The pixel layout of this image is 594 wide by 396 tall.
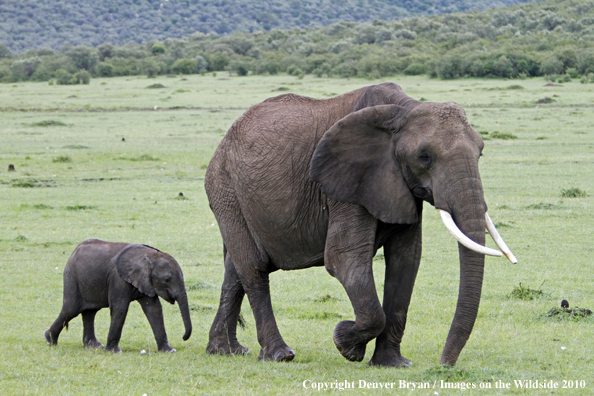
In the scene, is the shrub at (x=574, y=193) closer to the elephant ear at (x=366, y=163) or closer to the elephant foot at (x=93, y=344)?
the elephant ear at (x=366, y=163)

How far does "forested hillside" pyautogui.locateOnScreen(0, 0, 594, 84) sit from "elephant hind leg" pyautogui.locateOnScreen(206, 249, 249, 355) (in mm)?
42214

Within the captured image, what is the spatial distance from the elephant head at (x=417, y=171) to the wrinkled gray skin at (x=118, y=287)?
1872 mm

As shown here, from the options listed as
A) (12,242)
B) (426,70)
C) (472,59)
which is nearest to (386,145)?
(12,242)

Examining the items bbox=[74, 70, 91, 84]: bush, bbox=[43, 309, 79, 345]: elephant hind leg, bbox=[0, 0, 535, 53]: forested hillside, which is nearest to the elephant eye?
bbox=[43, 309, 79, 345]: elephant hind leg

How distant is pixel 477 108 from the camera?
34688 millimetres

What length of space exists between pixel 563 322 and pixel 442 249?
4.13 metres

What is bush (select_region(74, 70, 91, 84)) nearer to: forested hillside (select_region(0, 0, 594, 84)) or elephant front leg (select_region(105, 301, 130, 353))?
forested hillside (select_region(0, 0, 594, 84))

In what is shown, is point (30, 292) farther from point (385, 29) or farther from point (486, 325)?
point (385, 29)

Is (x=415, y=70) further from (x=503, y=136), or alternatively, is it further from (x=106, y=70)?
(x=503, y=136)

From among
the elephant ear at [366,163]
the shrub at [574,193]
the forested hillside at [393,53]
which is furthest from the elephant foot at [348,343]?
the forested hillside at [393,53]

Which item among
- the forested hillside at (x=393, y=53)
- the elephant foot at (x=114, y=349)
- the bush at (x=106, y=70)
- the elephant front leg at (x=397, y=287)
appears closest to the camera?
the elephant front leg at (x=397, y=287)

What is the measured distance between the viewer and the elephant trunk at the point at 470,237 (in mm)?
5664

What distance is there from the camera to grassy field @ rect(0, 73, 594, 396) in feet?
20.9

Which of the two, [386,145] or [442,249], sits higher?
[386,145]
